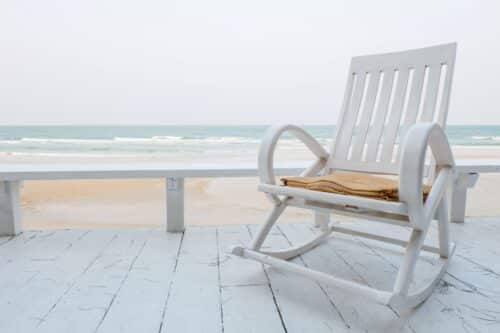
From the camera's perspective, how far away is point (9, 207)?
1.57 meters

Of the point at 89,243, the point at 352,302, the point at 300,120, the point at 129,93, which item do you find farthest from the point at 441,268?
the point at 129,93

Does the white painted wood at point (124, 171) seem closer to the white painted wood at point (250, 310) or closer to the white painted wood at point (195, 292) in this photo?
the white painted wood at point (195, 292)

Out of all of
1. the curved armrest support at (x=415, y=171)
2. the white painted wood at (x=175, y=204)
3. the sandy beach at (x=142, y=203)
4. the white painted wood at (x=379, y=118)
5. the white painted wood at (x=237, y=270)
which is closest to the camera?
the curved armrest support at (x=415, y=171)

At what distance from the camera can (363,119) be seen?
1438 millimetres

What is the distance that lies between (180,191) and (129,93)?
7105mm

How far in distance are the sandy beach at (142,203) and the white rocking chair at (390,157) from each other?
3.01 ft

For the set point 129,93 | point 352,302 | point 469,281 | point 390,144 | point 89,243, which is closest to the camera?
point 352,302

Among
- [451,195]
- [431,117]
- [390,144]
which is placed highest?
[431,117]

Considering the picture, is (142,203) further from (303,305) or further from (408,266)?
(408,266)

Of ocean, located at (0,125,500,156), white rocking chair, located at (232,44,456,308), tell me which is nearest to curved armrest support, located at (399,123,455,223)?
white rocking chair, located at (232,44,456,308)

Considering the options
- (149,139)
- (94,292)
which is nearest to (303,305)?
(94,292)

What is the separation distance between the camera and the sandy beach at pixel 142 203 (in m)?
2.20

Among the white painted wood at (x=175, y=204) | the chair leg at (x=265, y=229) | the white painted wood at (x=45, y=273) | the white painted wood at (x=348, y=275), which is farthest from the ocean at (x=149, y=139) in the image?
the chair leg at (x=265, y=229)

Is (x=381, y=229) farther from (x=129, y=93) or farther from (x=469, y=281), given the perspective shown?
(x=129, y=93)
